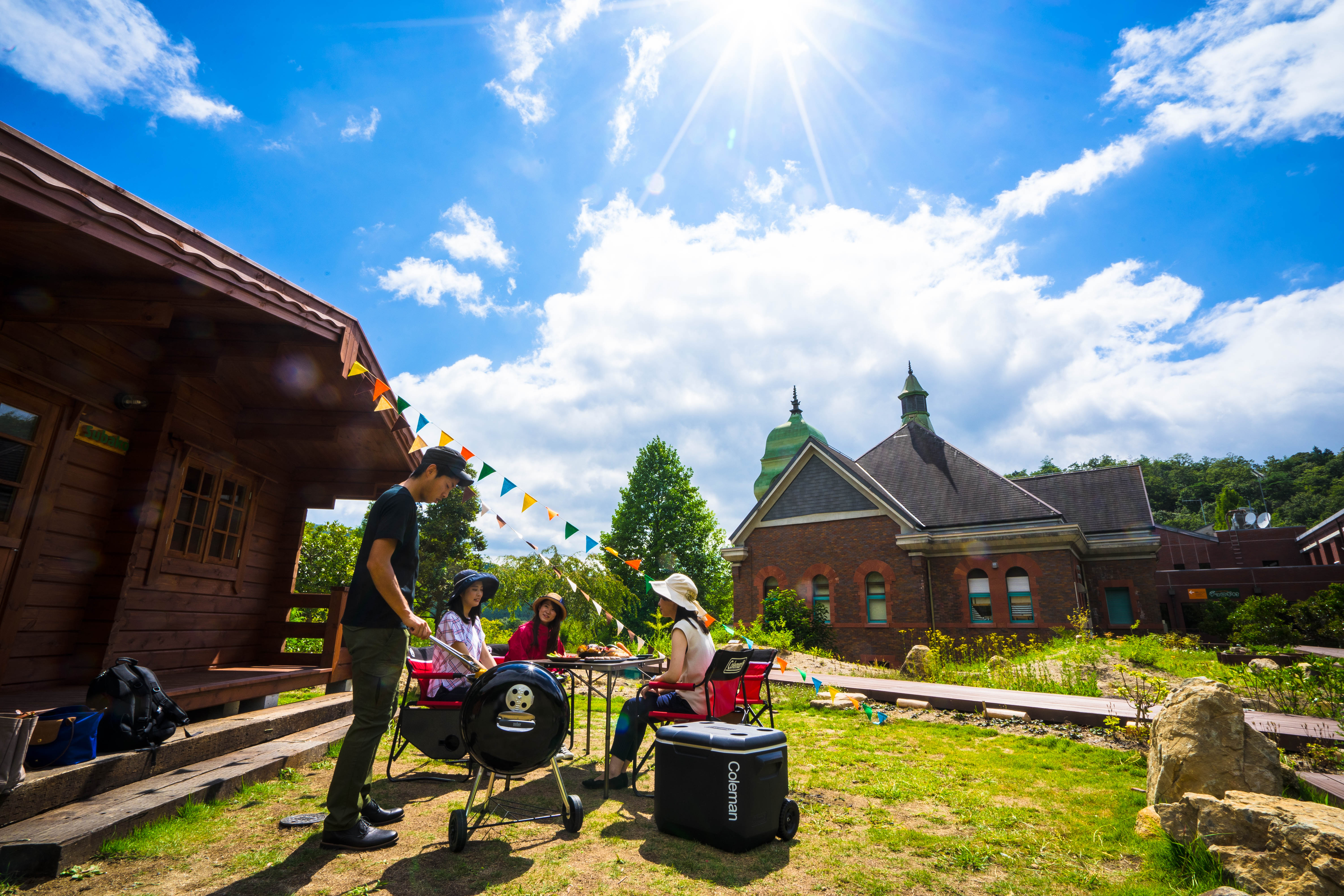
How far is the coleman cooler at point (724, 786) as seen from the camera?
133 inches

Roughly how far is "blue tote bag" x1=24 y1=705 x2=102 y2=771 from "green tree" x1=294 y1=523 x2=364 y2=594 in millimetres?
19755

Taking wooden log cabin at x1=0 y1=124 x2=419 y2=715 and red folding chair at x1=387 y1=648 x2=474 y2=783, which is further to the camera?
red folding chair at x1=387 y1=648 x2=474 y2=783

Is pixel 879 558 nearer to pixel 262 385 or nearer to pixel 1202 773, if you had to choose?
pixel 1202 773

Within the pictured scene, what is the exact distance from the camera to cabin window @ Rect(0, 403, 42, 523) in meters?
4.36

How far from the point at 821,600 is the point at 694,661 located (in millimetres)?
17502

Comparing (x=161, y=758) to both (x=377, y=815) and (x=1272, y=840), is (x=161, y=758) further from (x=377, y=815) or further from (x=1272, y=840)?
(x=1272, y=840)

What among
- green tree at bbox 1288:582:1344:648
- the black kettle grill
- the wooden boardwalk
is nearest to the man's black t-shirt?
the black kettle grill

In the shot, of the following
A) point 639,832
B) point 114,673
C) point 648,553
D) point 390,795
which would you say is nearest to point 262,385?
point 114,673

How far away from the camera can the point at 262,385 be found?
252 inches

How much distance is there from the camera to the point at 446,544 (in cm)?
3409

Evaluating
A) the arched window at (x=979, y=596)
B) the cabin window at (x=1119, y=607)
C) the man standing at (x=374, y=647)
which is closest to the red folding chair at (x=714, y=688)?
the man standing at (x=374, y=647)

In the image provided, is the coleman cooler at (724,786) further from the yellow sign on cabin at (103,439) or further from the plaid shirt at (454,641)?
the yellow sign on cabin at (103,439)

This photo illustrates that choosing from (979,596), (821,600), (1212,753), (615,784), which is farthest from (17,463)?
(979,596)

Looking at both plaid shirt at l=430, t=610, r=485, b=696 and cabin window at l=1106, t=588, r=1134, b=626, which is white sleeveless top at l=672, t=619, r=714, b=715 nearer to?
plaid shirt at l=430, t=610, r=485, b=696
